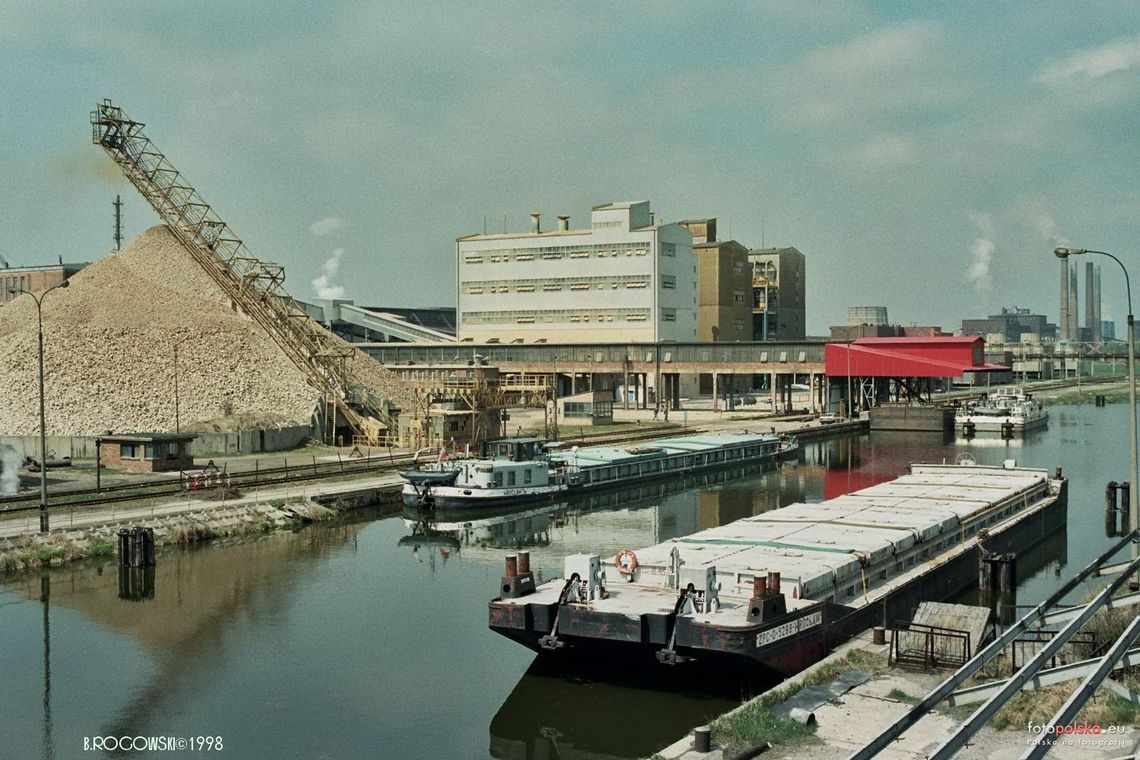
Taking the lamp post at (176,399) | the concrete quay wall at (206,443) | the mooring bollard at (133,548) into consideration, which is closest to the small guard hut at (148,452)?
the concrete quay wall at (206,443)

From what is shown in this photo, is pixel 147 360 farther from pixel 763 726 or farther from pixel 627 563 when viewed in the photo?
pixel 763 726

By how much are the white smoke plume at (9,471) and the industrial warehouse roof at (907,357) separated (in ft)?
249

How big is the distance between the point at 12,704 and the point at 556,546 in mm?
25045

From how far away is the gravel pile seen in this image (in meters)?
79.4

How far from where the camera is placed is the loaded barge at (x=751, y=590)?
25.8m

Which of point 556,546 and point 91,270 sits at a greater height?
point 91,270

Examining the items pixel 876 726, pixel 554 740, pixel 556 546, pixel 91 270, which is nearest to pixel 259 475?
pixel 556 546

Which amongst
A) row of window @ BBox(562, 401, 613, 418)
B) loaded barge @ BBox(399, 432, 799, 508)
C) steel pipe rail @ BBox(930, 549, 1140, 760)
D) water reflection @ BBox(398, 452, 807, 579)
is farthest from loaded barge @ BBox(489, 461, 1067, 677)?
row of window @ BBox(562, 401, 613, 418)

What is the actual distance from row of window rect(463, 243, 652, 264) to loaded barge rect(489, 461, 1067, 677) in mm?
91548

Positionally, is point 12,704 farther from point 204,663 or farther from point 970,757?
point 970,757

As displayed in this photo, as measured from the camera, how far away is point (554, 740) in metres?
24.9

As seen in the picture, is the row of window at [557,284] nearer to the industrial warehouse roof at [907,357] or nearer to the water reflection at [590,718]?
the industrial warehouse roof at [907,357]

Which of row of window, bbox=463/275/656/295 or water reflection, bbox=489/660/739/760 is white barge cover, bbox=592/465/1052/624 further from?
row of window, bbox=463/275/656/295

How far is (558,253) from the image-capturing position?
135 meters
